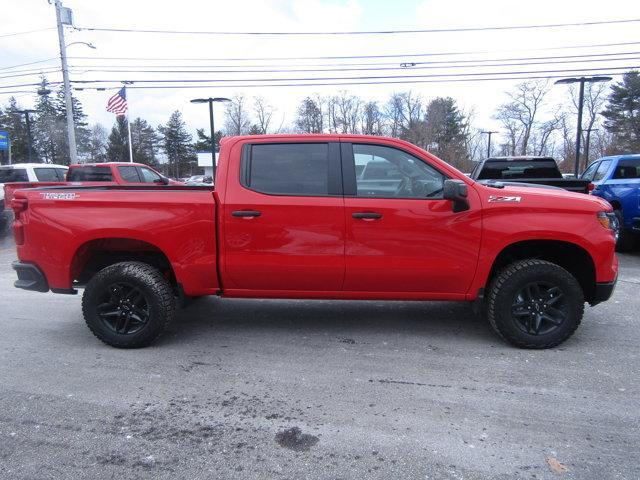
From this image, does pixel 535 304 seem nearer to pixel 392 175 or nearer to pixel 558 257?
pixel 558 257

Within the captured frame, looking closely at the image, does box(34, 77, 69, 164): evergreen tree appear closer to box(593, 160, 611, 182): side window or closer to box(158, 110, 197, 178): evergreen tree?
box(158, 110, 197, 178): evergreen tree

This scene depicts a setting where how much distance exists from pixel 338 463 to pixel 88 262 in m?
3.28

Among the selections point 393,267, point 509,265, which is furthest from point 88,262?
point 509,265

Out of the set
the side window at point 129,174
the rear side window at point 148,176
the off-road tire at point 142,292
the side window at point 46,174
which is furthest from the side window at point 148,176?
the off-road tire at point 142,292

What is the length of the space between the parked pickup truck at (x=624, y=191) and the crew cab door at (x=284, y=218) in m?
6.58

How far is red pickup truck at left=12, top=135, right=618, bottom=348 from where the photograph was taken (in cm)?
409

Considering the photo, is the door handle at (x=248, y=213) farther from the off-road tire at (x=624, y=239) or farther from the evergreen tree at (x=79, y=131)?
the evergreen tree at (x=79, y=131)

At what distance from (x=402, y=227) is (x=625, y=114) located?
6135 cm

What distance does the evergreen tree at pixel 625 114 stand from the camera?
5156 cm

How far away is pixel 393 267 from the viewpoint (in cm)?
416

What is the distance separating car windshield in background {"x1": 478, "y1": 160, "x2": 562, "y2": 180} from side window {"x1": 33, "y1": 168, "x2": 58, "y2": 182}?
11970 millimetres

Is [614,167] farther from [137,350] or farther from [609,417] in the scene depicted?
[137,350]

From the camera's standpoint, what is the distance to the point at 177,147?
277 feet

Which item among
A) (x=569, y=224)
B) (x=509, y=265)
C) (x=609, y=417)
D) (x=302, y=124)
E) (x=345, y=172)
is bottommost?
(x=609, y=417)
